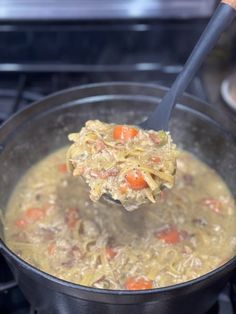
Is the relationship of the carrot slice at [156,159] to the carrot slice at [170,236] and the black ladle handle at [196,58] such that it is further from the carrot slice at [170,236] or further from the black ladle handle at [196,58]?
the carrot slice at [170,236]

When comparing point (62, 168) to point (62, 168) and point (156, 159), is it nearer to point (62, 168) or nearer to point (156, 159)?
point (62, 168)

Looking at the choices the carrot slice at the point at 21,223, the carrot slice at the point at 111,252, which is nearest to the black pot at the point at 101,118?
the carrot slice at the point at 21,223

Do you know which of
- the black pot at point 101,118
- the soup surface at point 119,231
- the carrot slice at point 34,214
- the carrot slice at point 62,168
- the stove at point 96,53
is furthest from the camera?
the stove at point 96,53

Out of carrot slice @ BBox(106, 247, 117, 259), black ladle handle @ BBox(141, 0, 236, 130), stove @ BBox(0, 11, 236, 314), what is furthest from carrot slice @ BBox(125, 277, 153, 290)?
stove @ BBox(0, 11, 236, 314)

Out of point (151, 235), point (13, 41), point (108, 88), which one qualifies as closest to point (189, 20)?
point (108, 88)

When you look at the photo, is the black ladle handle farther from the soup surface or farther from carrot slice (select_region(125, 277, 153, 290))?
carrot slice (select_region(125, 277, 153, 290))

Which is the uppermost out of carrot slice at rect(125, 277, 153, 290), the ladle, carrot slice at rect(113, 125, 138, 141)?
the ladle
